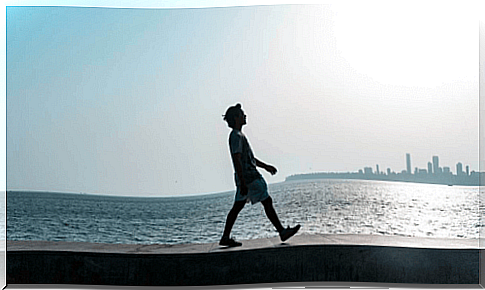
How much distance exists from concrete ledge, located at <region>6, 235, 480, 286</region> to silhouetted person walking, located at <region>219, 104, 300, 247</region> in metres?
0.11

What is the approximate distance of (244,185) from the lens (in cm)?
415

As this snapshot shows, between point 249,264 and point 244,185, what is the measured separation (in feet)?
1.77

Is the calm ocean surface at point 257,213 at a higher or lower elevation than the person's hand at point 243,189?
lower

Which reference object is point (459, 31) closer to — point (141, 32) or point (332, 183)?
point (141, 32)

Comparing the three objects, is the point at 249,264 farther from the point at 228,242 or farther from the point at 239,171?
the point at 239,171

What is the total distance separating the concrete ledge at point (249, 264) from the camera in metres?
4.02

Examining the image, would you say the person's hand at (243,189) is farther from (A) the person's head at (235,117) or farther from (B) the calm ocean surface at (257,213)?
(B) the calm ocean surface at (257,213)

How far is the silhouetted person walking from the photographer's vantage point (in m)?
4.17

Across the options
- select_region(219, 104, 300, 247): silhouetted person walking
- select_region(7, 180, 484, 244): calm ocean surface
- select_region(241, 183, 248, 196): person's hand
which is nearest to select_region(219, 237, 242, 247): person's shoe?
select_region(219, 104, 300, 247): silhouetted person walking

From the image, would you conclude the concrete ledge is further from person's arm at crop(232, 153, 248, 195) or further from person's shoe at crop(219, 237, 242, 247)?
person's arm at crop(232, 153, 248, 195)

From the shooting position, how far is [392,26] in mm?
7219

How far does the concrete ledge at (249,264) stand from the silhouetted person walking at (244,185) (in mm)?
110

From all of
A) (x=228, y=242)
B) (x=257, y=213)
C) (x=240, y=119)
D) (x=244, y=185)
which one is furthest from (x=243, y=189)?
(x=257, y=213)

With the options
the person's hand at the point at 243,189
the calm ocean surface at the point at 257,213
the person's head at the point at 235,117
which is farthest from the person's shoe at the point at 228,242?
the calm ocean surface at the point at 257,213
